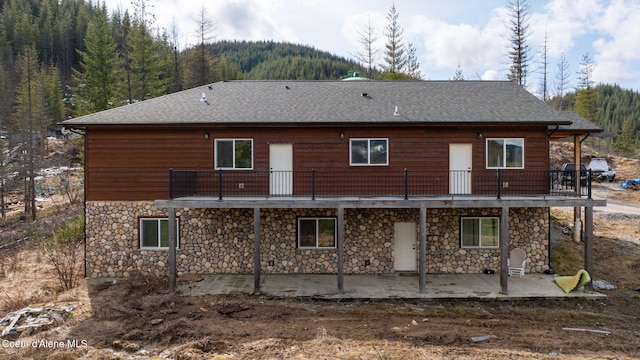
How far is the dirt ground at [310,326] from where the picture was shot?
24.4ft

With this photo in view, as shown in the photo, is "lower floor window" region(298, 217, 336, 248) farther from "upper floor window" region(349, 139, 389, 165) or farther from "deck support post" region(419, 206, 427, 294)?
"deck support post" region(419, 206, 427, 294)

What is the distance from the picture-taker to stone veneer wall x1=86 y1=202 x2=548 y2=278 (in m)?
A: 12.6

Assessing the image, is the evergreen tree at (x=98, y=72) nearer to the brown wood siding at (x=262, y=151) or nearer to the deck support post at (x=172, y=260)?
the brown wood siding at (x=262, y=151)

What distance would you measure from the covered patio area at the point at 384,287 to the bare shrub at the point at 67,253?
372 cm

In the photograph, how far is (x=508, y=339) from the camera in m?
8.04

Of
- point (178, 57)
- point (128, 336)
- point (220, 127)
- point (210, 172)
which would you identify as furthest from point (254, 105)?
point (178, 57)

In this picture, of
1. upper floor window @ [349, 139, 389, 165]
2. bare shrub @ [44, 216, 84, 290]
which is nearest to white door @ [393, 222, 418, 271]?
upper floor window @ [349, 139, 389, 165]

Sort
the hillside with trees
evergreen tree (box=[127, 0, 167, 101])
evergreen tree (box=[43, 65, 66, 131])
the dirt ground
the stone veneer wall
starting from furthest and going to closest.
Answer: the hillside with trees < evergreen tree (box=[43, 65, 66, 131]) < evergreen tree (box=[127, 0, 167, 101]) < the stone veneer wall < the dirt ground

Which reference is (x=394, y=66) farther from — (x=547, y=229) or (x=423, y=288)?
(x=423, y=288)

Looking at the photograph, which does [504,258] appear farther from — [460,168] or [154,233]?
[154,233]

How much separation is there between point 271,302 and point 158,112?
296 inches

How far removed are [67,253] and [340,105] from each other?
37.9 feet

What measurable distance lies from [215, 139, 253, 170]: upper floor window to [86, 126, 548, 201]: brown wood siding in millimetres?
177

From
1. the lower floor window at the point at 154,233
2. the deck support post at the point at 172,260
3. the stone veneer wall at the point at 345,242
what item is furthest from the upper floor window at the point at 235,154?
the lower floor window at the point at 154,233
